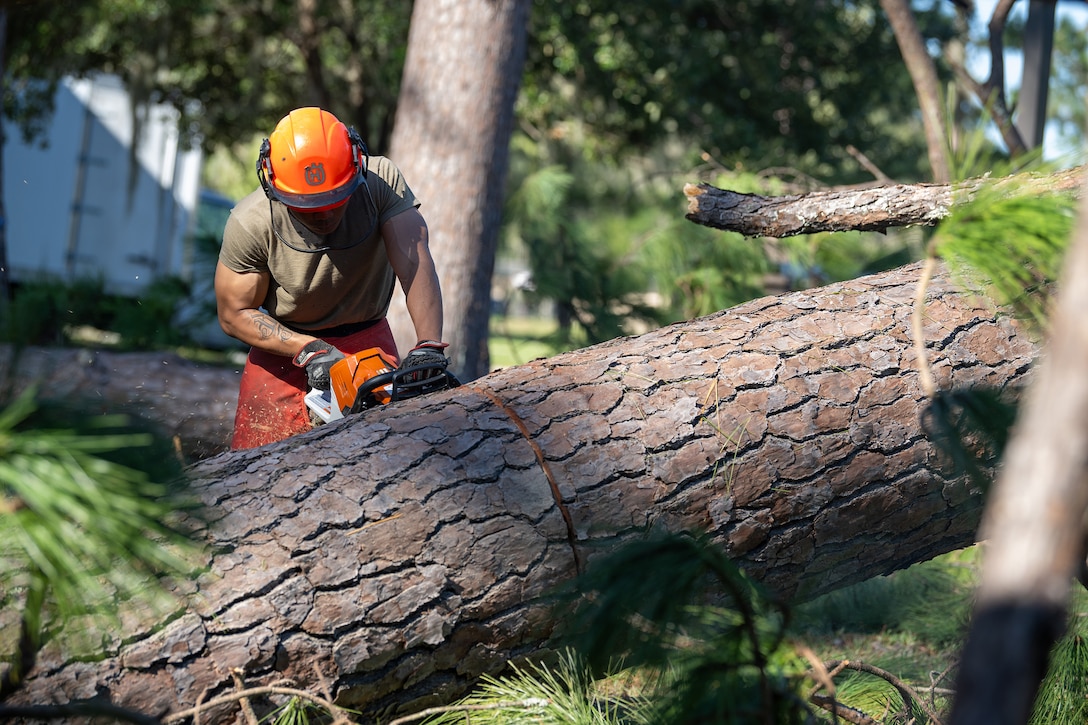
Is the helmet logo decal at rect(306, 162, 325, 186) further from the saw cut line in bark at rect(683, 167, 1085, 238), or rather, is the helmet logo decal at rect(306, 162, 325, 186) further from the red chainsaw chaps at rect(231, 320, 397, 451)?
the saw cut line in bark at rect(683, 167, 1085, 238)

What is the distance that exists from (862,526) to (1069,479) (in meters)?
1.60

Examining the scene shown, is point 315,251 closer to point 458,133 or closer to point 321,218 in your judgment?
point 321,218

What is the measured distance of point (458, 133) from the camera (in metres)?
4.78

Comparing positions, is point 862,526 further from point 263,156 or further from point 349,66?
point 349,66

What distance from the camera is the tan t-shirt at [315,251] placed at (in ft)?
10.8

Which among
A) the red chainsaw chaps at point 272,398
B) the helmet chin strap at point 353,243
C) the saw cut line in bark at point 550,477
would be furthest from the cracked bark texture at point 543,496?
the red chainsaw chaps at point 272,398

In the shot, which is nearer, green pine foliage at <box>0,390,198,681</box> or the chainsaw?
green pine foliage at <box>0,390,198,681</box>

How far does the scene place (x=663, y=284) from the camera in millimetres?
5145

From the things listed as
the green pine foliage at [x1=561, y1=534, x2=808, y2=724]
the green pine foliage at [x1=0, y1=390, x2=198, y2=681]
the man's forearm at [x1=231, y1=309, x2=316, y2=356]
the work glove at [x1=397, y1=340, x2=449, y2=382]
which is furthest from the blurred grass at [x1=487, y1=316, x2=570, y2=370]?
the green pine foliage at [x1=0, y1=390, x2=198, y2=681]

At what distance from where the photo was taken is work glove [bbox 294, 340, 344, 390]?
3166 millimetres

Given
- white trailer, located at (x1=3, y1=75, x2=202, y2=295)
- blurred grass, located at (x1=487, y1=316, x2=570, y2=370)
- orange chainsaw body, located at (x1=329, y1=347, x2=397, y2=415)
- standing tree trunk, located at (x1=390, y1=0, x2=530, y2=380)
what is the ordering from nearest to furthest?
orange chainsaw body, located at (x1=329, y1=347, x2=397, y2=415) < standing tree trunk, located at (x1=390, y1=0, x2=530, y2=380) < blurred grass, located at (x1=487, y1=316, x2=570, y2=370) < white trailer, located at (x1=3, y1=75, x2=202, y2=295)

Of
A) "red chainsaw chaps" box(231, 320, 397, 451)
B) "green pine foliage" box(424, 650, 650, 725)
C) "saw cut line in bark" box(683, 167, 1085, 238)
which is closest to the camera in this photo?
"green pine foliage" box(424, 650, 650, 725)

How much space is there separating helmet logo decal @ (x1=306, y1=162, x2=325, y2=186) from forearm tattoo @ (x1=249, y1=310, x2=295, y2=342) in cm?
65

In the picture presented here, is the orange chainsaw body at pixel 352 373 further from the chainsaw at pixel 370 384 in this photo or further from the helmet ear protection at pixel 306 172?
the helmet ear protection at pixel 306 172
